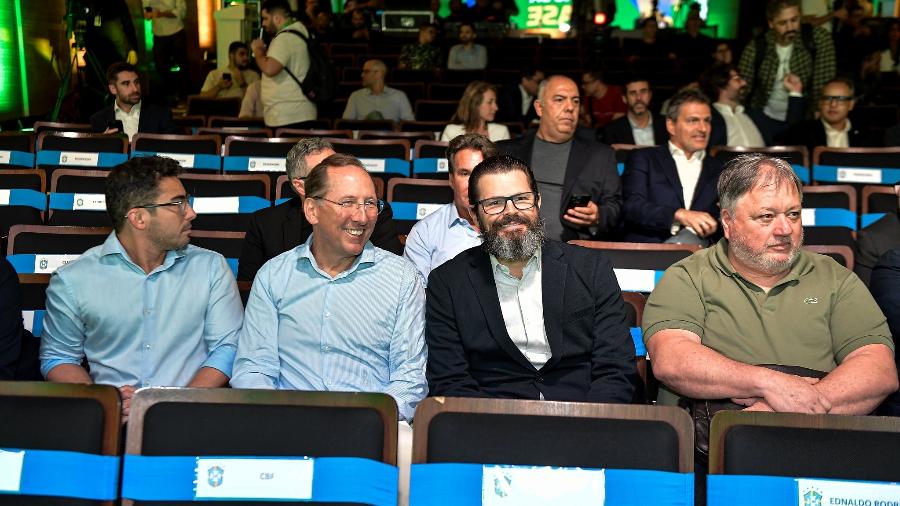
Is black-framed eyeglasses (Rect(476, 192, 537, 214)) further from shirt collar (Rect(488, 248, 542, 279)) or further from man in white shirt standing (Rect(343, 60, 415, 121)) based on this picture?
man in white shirt standing (Rect(343, 60, 415, 121))

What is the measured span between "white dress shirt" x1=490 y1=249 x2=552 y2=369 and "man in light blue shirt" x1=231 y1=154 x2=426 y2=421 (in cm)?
25

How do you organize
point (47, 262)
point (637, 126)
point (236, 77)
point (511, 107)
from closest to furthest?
point (47, 262)
point (637, 126)
point (511, 107)
point (236, 77)

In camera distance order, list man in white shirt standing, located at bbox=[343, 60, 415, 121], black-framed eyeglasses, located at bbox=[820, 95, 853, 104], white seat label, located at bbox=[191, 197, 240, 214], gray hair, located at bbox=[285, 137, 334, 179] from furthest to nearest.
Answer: man in white shirt standing, located at bbox=[343, 60, 415, 121], black-framed eyeglasses, located at bbox=[820, 95, 853, 104], white seat label, located at bbox=[191, 197, 240, 214], gray hair, located at bbox=[285, 137, 334, 179]

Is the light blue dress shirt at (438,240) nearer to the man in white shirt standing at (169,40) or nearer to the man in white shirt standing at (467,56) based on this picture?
the man in white shirt standing at (467,56)

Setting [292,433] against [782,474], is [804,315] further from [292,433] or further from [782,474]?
[292,433]

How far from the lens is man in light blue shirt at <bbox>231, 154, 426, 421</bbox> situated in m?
2.80

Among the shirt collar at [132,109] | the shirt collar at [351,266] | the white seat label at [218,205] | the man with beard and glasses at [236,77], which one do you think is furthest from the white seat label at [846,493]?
the man with beard and glasses at [236,77]

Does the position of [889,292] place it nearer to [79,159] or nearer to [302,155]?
[302,155]

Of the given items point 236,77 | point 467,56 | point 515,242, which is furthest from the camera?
point 467,56

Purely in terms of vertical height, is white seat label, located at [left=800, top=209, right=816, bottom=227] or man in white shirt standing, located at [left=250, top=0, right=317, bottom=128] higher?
man in white shirt standing, located at [left=250, top=0, right=317, bottom=128]

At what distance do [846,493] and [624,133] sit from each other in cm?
533

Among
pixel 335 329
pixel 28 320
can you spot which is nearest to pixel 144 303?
pixel 28 320

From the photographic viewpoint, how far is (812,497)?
72.4 inches

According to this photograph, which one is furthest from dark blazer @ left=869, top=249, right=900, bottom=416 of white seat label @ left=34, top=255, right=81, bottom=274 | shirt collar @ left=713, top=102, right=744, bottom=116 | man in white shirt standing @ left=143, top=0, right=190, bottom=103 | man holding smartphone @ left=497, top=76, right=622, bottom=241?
man in white shirt standing @ left=143, top=0, right=190, bottom=103
